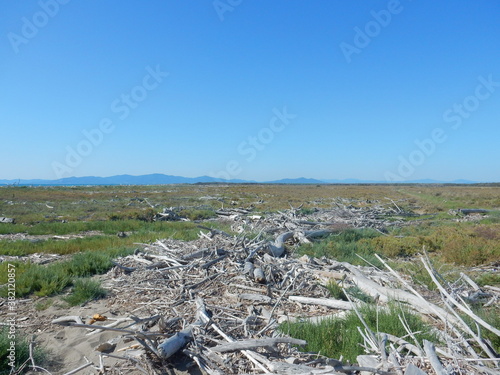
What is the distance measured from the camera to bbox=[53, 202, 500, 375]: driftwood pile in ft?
9.85

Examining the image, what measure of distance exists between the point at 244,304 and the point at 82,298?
3005mm

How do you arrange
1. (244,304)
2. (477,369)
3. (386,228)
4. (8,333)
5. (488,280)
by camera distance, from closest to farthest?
(477,369) < (8,333) < (244,304) < (488,280) < (386,228)

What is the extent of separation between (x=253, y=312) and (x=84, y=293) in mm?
3283

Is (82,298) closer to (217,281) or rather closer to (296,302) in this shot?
(217,281)

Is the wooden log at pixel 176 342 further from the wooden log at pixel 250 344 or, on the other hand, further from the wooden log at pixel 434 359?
the wooden log at pixel 434 359

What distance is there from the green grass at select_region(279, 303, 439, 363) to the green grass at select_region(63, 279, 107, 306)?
12.4 feet

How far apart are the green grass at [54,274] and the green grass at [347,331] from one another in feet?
16.0

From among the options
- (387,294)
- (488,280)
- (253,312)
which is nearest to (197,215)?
(253,312)

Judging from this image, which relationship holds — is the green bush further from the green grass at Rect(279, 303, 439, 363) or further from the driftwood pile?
the green grass at Rect(279, 303, 439, 363)

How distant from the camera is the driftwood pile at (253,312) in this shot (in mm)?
3002

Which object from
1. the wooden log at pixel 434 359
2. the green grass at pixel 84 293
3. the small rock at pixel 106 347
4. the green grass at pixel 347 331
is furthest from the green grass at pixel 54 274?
the wooden log at pixel 434 359

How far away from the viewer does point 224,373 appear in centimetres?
327

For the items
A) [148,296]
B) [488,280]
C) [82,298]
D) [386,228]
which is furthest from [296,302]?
[386,228]

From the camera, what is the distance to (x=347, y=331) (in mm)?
3816
